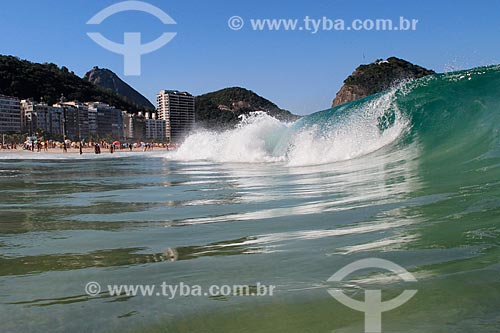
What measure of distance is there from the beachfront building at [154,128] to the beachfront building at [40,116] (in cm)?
3691

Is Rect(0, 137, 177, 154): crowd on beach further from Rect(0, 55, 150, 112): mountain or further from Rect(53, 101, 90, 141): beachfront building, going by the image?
Rect(0, 55, 150, 112): mountain

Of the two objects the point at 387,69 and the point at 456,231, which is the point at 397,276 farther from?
the point at 387,69

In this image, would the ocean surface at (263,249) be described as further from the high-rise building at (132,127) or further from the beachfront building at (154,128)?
the beachfront building at (154,128)

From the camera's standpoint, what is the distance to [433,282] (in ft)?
6.86

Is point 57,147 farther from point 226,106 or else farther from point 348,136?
point 348,136

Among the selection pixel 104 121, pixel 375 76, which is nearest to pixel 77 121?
pixel 104 121

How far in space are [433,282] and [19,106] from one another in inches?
5804

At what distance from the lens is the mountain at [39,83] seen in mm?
142625

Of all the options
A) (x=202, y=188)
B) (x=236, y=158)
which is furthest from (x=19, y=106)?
(x=202, y=188)

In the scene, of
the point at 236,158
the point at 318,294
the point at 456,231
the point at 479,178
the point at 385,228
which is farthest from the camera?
the point at 236,158

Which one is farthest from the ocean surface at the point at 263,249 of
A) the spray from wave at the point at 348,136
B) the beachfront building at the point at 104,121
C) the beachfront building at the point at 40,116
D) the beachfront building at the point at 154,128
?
the beachfront building at the point at 154,128

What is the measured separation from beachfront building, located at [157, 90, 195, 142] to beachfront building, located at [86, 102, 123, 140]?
2193 cm

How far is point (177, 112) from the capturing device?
181m

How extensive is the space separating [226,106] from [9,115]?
2674 inches
